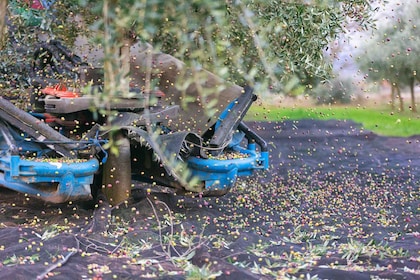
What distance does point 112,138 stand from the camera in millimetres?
6535

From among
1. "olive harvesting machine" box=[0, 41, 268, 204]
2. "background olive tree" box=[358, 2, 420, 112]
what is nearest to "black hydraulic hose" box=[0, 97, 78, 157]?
"olive harvesting machine" box=[0, 41, 268, 204]

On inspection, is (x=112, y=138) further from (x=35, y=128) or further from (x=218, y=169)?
(x=218, y=169)

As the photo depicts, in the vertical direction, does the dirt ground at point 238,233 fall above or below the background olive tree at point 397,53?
below

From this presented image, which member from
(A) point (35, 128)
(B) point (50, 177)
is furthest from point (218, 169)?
(A) point (35, 128)

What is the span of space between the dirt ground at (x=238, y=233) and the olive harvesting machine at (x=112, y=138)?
15.4 inches

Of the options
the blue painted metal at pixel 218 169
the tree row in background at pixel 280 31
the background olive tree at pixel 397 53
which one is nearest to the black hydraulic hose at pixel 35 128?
the tree row in background at pixel 280 31

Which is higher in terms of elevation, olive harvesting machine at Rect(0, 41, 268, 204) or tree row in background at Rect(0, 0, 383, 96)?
tree row in background at Rect(0, 0, 383, 96)

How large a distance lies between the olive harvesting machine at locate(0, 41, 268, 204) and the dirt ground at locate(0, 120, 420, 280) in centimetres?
39

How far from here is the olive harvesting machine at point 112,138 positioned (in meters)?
6.78

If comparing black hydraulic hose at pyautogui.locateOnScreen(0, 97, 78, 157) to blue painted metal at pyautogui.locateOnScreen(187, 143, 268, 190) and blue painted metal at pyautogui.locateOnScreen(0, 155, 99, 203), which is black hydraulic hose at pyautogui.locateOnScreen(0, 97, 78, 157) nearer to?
blue painted metal at pyautogui.locateOnScreen(0, 155, 99, 203)

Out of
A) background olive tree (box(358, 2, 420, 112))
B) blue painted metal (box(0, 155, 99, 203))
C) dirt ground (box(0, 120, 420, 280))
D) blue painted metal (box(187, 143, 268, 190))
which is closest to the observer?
dirt ground (box(0, 120, 420, 280))

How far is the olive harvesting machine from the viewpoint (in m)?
6.78

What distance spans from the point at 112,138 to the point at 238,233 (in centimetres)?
159

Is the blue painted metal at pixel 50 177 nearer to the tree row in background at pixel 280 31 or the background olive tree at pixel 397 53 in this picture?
the tree row in background at pixel 280 31
